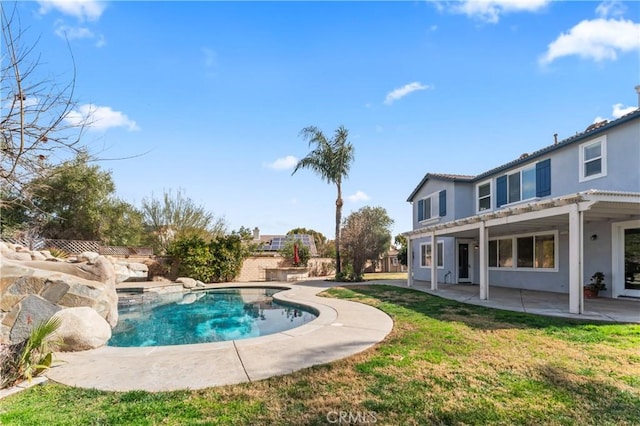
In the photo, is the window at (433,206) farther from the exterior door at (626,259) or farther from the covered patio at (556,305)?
the exterior door at (626,259)

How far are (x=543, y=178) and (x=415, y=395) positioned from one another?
12984 millimetres

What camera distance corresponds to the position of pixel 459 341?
633cm

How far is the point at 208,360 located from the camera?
5.41 metres

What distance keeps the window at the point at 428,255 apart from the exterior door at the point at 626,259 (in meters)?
8.78

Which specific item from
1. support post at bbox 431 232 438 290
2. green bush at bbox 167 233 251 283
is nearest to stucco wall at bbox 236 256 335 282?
green bush at bbox 167 233 251 283

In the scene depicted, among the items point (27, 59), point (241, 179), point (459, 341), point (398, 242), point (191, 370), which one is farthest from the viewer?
point (398, 242)

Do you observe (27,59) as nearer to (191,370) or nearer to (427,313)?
(191,370)

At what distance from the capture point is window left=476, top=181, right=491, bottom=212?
17250mm

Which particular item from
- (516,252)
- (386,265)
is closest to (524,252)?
(516,252)

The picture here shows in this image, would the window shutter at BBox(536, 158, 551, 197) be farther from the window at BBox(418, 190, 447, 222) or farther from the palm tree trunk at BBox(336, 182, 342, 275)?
the palm tree trunk at BBox(336, 182, 342, 275)

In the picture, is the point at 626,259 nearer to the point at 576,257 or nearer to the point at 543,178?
the point at 543,178

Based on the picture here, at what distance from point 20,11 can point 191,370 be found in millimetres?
4536

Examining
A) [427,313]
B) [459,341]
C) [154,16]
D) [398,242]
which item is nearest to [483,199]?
[427,313]

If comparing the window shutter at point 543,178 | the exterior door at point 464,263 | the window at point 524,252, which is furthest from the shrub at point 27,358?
the exterior door at point 464,263
